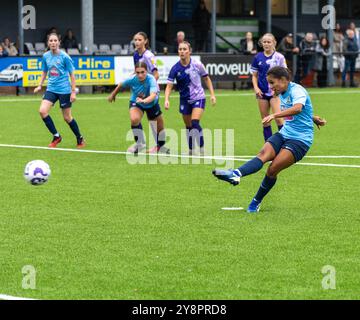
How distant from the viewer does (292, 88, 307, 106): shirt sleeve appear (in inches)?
468

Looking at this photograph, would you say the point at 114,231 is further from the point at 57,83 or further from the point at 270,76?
the point at 57,83

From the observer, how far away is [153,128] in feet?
62.7

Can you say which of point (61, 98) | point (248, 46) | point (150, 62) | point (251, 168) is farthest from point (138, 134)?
point (248, 46)

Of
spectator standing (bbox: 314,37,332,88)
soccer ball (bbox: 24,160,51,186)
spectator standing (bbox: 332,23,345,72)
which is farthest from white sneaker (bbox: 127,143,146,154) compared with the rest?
spectator standing (bbox: 332,23,345,72)

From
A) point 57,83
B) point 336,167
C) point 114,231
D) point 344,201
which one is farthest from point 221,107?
point 114,231

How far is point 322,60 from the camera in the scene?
135ft

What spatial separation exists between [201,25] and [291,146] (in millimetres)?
29557

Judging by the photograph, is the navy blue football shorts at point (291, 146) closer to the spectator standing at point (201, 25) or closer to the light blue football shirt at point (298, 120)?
the light blue football shirt at point (298, 120)

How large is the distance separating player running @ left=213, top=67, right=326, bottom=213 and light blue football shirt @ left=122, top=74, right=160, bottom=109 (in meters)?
6.46

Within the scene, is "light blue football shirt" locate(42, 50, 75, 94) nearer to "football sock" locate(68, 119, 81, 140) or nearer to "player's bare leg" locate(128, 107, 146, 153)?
"football sock" locate(68, 119, 81, 140)

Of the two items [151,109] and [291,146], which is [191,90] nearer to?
[151,109]

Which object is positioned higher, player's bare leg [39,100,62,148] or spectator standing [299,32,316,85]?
spectator standing [299,32,316,85]

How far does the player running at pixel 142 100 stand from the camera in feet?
59.8
